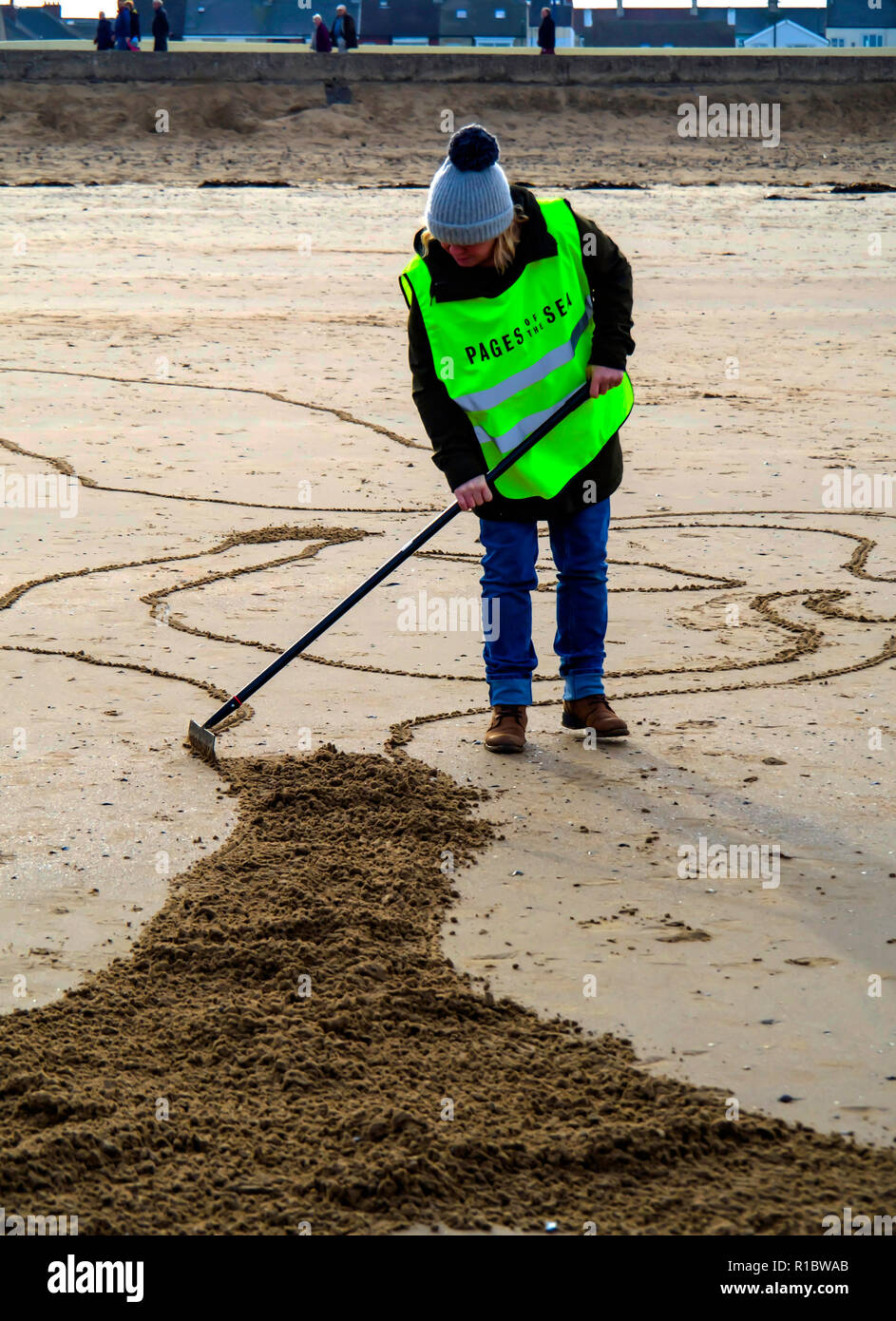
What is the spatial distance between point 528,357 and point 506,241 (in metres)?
0.33

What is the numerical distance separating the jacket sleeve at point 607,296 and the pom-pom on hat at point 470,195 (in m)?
0.34

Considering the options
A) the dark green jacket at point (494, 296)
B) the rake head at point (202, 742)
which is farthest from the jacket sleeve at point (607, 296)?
the rake head at point (202, 742)

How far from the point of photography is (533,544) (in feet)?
13.8

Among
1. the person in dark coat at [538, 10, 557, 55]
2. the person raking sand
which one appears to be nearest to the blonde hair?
the person raking sand

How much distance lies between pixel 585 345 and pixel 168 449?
12.8ft

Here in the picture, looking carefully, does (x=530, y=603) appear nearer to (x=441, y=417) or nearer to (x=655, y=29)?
(x=441, y=417)

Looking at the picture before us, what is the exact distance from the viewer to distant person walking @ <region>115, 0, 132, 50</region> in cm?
3116

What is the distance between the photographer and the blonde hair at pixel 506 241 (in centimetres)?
386

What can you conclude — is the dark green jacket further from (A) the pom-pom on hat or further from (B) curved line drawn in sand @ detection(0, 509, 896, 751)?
(B) curved line drawn in sand @ detection(0, 509, 896, 751)

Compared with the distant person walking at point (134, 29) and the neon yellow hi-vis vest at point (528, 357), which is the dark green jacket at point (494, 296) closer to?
the neon yellow hi-vis vest at point (528, 357)

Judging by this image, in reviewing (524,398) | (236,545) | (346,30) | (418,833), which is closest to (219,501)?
(236,545)

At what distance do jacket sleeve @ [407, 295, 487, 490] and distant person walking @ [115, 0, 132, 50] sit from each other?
30254mm

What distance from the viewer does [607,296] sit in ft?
13.3

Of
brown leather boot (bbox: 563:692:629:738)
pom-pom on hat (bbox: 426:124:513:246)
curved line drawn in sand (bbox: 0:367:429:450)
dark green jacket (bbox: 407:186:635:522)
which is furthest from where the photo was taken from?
curved line drawn in sand (bbox: 0:367:429:450)
